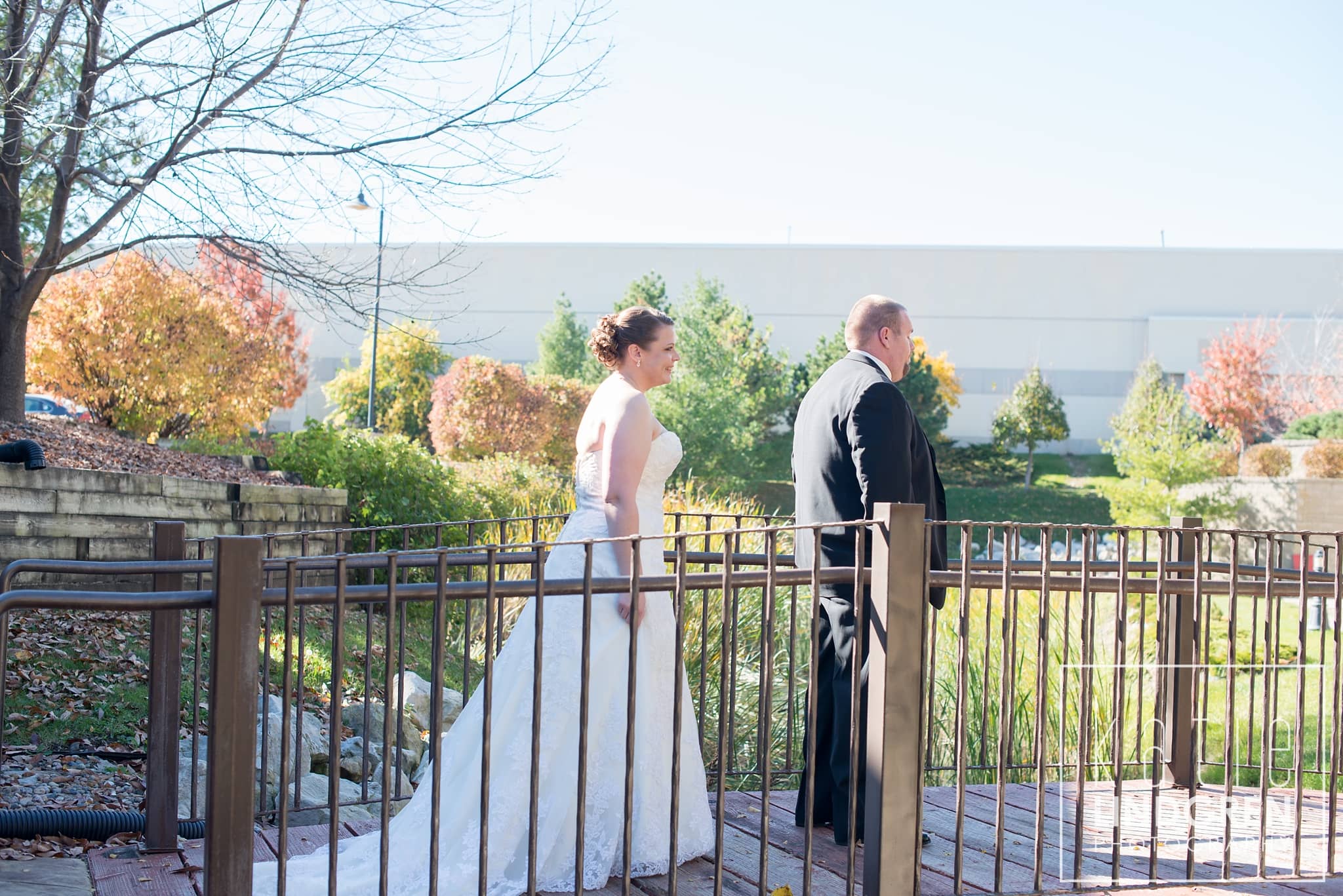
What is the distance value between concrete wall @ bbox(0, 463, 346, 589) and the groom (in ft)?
13.4

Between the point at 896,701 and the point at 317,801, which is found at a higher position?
the point at 896,701

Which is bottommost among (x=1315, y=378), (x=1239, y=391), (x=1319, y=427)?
(x=1319, y=427)

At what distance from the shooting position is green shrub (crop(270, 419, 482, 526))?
945 centimetres

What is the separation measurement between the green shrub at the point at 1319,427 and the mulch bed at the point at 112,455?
76.6 ft

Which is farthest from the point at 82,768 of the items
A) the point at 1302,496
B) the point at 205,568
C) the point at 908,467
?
the point at 1302,496

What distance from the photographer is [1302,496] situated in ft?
70.8

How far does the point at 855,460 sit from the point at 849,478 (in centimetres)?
16

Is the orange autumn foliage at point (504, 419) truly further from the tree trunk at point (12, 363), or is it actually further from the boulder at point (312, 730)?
the boulder at point (312, 730)

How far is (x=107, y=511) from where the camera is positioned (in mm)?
6355

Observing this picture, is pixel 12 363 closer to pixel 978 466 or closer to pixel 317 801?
pixel 317 801

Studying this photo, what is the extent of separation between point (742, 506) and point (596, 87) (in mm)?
5810

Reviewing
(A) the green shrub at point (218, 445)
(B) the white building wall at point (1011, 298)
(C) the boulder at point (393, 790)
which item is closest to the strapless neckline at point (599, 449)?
(C) the boulder at point (393, 790)

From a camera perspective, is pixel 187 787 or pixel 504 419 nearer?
pixel 187 787

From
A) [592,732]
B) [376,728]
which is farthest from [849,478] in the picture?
[376,728]
